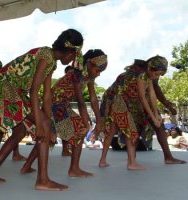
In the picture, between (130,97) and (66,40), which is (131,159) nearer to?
(130,97)

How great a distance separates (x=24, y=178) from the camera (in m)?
3.67

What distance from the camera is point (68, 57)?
329 centimetres

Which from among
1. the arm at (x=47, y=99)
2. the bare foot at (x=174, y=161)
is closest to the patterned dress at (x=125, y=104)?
the bare foot at (x=174, y=161)

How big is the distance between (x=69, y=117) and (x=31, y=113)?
0.52 m

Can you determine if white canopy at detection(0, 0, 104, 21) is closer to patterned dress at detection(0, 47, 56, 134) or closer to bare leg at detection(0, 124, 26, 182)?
bare leg at detection(0, 124, 26, 182)

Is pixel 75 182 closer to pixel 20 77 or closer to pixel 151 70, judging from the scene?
pixel 20 77

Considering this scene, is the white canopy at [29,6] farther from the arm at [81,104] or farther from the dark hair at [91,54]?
the arm at [81,104]

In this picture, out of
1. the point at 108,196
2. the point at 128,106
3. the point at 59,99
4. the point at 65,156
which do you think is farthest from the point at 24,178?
the point at 65,156

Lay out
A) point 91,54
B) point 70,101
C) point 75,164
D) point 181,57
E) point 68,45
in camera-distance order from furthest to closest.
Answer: point 181,57, point 91,54, point 70,101, point 75,164, point 68,45

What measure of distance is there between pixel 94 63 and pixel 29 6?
253 centimetres

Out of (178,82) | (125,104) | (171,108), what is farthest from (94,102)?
(178,82)

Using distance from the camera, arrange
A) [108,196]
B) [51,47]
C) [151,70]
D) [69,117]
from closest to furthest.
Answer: [108,196], [51,47], [69,117], [151,70]

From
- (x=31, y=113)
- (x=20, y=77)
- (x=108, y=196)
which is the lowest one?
(x=108, y=196)

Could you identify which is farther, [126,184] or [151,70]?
[151,70]
